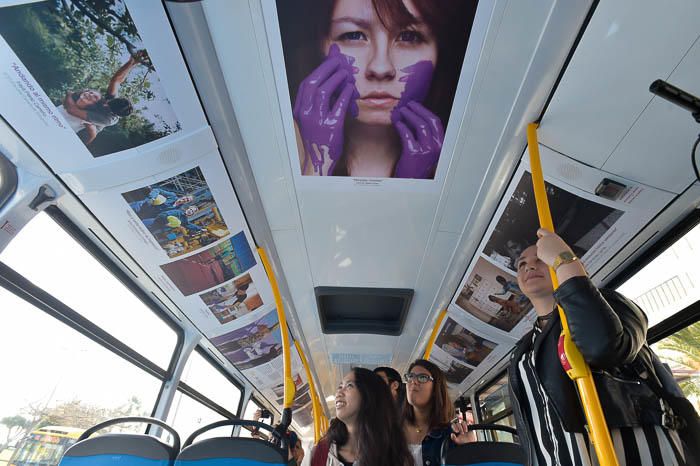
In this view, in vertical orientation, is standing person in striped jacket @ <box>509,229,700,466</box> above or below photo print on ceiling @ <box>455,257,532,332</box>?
below

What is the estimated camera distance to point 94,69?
5.49 ft

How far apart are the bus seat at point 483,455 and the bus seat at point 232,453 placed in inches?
35.3

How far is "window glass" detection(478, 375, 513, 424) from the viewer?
5.32 m

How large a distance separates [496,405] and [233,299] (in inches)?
172

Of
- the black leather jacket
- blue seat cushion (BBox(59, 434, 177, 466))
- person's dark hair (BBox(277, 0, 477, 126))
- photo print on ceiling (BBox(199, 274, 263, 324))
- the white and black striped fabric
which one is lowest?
blue seat cushion (BBox(59, 434, 177, 466))

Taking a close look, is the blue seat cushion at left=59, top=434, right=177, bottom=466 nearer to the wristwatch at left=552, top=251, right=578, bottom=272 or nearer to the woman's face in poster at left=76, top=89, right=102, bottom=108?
the woman's face in poster at left=76, top=89, right=102, bottom=108

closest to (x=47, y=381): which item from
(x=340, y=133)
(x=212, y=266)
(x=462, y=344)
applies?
(x=212, y=266)

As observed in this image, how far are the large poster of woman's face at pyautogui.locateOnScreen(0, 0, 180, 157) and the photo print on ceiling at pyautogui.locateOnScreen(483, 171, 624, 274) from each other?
205 cm

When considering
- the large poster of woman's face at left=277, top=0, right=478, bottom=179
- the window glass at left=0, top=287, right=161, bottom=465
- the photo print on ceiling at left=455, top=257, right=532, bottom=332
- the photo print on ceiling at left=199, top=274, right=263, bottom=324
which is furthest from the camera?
the photo print on ceiling at left=199, top=274, right=263, bottom=324

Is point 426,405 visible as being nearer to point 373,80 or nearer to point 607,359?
point 607,359

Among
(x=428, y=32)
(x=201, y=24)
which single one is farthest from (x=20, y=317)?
(x=428, y=32)

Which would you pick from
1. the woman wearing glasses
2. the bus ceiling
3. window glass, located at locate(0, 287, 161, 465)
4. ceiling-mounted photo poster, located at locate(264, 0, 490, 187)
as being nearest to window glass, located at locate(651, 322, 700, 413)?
the bus ceiling

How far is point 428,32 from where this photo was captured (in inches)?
65.8

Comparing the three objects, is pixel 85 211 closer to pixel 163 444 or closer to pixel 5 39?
pixel 5 39
